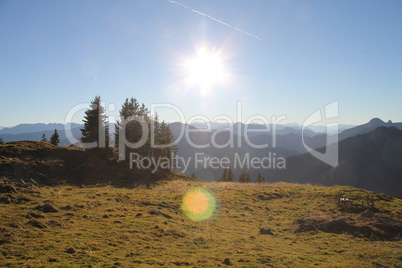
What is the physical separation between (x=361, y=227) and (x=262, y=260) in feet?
37.1

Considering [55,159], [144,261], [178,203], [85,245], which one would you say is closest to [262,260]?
[144,261]

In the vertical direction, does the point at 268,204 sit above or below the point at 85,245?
below

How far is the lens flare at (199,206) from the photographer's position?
865 inches

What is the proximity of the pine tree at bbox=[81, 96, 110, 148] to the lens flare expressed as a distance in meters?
21.4

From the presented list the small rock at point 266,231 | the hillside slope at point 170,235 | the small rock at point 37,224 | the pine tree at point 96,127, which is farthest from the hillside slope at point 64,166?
the small rock at point 266,231

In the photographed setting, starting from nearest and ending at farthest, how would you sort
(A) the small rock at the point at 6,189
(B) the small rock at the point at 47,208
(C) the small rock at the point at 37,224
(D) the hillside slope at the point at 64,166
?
1. (C) the small rock at the point at 37,224
2. (B) the small rock at the point at 47,208
3. (A) the small rock at the point at 6,189
4. (D) the hillside slope at the point at 64,166

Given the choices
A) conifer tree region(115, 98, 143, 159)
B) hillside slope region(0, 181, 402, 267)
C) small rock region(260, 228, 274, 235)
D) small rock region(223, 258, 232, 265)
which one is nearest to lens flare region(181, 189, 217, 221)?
hillside slope region(0, 181, 402, 267)

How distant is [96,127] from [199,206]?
26.8 m

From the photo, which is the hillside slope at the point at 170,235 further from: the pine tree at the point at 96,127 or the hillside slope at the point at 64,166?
the pine tree at the point at 96,127

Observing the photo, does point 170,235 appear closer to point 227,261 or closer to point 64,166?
point 227,261

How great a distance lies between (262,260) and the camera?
1223 centimetres

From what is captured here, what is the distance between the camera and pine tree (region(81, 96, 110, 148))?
41500 mm

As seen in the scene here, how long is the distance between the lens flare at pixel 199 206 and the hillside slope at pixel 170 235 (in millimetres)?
499

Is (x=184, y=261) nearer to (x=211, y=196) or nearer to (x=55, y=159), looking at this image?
(x=211, y=196)
